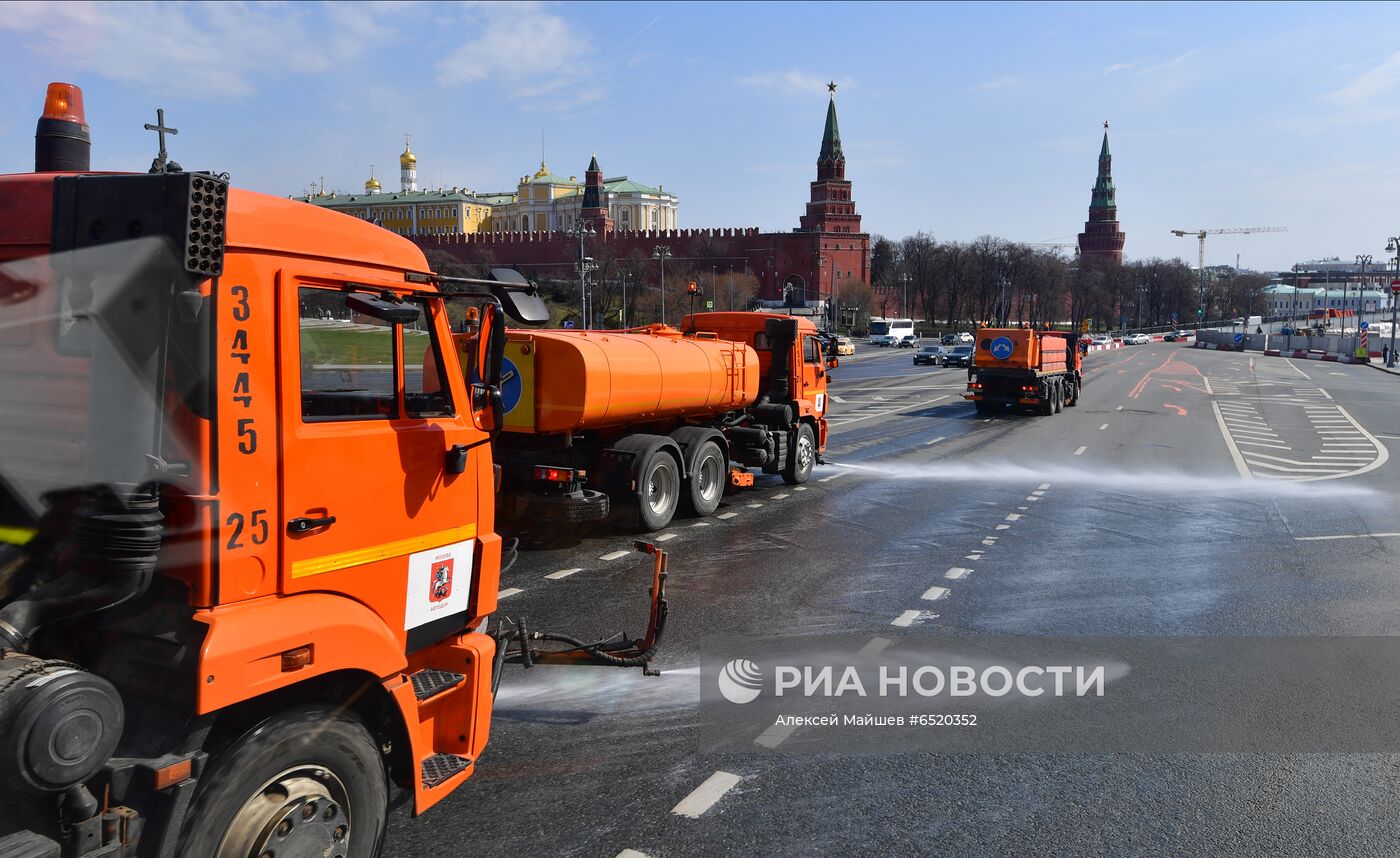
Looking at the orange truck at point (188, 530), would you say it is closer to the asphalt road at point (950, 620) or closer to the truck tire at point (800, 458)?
the asphalt road at point (950, 620)

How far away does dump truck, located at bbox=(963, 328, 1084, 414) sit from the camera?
29391 mm

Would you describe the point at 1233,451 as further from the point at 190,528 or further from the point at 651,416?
the point at 190,528

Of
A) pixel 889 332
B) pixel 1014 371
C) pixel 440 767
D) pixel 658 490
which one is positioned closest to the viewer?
pixel 440 767

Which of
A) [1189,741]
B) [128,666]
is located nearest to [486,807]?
[128,666]

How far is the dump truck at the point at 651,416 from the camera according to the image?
10477 mm

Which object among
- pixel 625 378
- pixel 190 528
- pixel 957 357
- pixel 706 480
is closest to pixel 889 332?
pixel 957 357

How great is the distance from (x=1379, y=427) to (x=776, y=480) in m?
20.0

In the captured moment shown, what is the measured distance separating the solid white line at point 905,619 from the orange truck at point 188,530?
16.0 feet

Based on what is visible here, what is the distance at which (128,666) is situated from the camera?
3320mm

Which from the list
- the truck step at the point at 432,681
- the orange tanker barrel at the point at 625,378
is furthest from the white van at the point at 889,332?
the truck step at the point at 432,681

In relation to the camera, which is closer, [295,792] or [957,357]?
[295,792]

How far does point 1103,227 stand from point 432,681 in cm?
18405

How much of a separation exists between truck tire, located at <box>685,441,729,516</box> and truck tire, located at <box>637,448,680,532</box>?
0.80ft

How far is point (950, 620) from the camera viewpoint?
8.30 m
